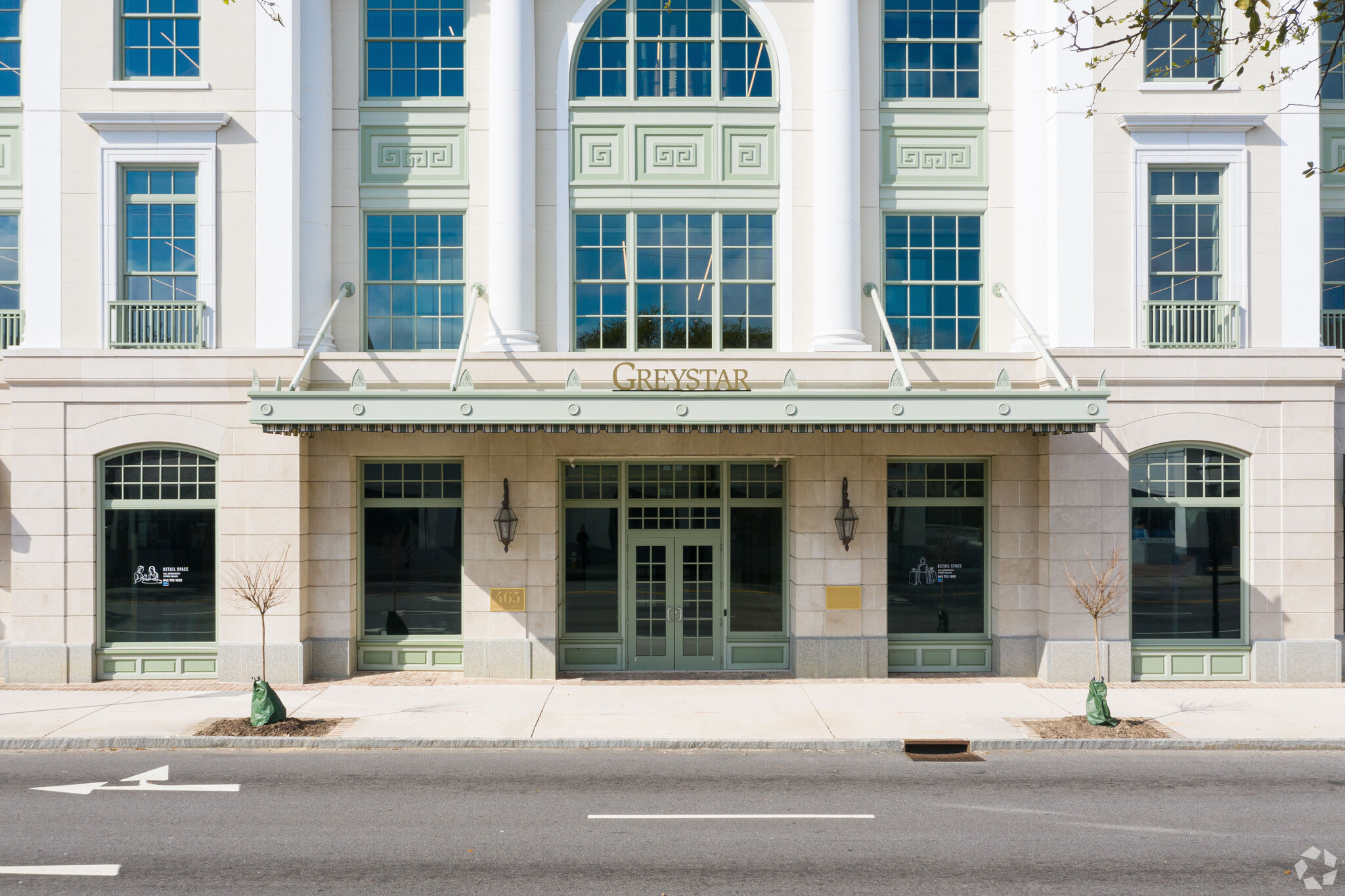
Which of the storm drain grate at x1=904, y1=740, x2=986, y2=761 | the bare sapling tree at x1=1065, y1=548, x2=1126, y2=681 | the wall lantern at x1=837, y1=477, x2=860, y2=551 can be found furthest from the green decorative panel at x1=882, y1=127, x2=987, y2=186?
the storm drain grate at x1=904, y1=740, x2=986, y2=761

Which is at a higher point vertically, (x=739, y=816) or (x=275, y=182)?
(x=275, y=182)

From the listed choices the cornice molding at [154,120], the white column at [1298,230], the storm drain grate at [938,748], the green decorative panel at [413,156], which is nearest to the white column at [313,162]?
the green decorative panel at [413,156]

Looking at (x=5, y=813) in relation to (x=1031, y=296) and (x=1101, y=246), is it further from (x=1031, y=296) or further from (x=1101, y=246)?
(x=1101, y=246)

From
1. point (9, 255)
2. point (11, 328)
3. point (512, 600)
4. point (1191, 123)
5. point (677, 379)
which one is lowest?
point (512, 600)

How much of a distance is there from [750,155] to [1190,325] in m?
8.14

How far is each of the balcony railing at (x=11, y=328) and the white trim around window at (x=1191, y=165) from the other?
19.2m

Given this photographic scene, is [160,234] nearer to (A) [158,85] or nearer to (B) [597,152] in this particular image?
(A) [158,85]

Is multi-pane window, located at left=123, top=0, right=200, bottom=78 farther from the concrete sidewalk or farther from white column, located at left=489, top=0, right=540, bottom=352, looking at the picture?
the concrete sidewalk

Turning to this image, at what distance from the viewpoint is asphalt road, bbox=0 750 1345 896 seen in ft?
25.7

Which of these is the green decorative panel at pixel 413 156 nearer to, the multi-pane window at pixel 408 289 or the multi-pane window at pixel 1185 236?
the multi-pane window at pixel 408 289

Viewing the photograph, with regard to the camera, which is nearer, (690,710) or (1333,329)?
(690,710)

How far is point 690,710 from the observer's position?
1331 centimetres

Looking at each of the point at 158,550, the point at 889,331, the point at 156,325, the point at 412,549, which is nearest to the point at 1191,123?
the point at 889,331

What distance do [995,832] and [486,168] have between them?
1289cm
